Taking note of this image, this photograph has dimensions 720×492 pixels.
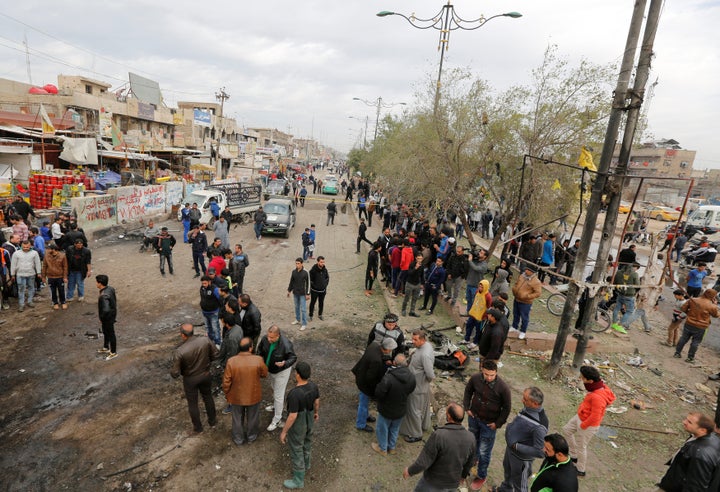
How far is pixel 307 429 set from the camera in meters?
4.45

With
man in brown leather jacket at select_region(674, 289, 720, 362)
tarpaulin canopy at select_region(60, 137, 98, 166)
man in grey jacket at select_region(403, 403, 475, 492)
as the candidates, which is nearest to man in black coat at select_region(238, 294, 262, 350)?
man in grey jacket at select_region(403, 403, 475, 492)

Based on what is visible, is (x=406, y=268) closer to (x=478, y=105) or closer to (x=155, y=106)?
(x=478, y=105)

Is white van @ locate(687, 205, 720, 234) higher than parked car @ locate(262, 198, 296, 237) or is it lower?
higher

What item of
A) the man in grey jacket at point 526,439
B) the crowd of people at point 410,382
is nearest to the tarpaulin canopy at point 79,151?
the crowd of people at point 410,382

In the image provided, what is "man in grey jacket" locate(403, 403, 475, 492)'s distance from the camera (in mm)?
3566

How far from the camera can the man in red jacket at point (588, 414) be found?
4.41 metres

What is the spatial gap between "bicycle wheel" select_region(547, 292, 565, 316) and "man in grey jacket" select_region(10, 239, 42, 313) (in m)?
13.0

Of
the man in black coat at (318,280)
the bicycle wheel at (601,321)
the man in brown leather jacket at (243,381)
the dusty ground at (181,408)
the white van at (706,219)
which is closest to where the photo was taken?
the dusty ground at (181,408)

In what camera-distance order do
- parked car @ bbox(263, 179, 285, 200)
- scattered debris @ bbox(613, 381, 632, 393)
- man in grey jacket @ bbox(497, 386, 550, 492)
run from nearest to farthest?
man in grey jacket @ bbox(497, 386, 550, 492), scattered debris @ bbox(613, 381, 632, 393), parked car @ bbox(263, 179, 285, 200)

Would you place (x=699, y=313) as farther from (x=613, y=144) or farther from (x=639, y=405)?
(x=613, y=144)

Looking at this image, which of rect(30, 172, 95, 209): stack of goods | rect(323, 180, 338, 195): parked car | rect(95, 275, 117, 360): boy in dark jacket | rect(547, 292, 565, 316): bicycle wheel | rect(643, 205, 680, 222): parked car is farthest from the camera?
rect(323, 180, 338, 195): parked car

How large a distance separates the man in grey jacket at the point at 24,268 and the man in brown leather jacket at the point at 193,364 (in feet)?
19.9

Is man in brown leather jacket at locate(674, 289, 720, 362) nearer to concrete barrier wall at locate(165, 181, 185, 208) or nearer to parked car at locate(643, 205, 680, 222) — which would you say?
concrete barrier wall at locate(165, 181, 185, 208)

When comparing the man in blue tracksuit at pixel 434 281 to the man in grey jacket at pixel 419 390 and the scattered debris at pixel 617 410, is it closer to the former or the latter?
the scattered debris at pixel 617 410
